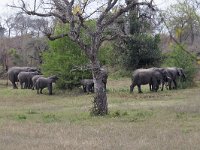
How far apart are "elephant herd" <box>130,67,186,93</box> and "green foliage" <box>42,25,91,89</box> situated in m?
3.54

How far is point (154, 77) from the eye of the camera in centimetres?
3588

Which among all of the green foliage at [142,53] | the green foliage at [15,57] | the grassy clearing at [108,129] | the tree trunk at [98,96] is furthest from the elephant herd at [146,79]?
the green foliage at [15,57]

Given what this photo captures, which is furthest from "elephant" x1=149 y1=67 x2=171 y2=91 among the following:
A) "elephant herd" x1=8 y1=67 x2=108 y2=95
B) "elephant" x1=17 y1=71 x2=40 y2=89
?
"elephant" x1=17 y1=71 x2=40 y2=89

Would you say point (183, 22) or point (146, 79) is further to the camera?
point (146, 79)

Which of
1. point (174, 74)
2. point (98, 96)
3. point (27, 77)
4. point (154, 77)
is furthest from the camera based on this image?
point (27, 77)

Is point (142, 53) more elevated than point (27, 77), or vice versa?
point (142, 53)

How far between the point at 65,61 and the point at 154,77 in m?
6.44

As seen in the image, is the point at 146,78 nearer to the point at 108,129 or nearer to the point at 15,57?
the point at 108,129

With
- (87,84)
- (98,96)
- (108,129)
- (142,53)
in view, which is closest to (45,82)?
(87,84)

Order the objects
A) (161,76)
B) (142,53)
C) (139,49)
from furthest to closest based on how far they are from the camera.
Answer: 1. (139,49)
2. (142,53)
3. (161,76)

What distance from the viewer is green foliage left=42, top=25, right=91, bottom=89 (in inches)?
1409

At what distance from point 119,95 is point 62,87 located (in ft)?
21.2

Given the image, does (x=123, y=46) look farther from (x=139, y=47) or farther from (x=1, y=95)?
(x=1, y=95)

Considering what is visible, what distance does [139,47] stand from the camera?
49438mm
